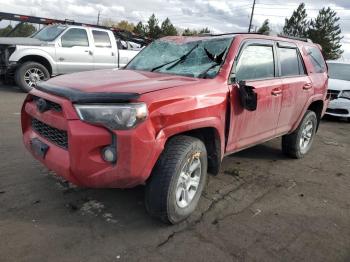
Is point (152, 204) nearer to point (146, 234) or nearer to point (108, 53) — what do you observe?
point (146, 234)

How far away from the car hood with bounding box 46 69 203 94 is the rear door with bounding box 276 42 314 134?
1710mm

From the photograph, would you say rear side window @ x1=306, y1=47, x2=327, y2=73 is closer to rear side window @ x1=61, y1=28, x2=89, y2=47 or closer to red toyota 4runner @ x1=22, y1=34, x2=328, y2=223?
red toyota 4runner @ x1=22, y1=34, x2=328, y2=223

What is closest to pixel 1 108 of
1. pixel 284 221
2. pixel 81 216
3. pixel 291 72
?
pixel 81 216

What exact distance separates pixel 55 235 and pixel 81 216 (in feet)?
1.22

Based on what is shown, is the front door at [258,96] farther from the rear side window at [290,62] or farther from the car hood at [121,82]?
the car hood at [121,82]

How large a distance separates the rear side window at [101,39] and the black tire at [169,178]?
8.87 m

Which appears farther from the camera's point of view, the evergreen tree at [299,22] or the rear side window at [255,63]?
the evergreen tree at [299,22]

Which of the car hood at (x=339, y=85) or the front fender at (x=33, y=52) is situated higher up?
the front fender at (x=33, y=52)

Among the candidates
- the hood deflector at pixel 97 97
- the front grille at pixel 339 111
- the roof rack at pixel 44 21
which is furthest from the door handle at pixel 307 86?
the roof rack at pixel 44 21

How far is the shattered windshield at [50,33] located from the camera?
1094cm

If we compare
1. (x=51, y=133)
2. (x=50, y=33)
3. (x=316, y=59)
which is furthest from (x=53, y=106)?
(x=50, y=33)

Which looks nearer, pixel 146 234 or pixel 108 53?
pixel 146 234

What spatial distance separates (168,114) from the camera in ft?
10.4

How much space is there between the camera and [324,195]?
453 centimetres
